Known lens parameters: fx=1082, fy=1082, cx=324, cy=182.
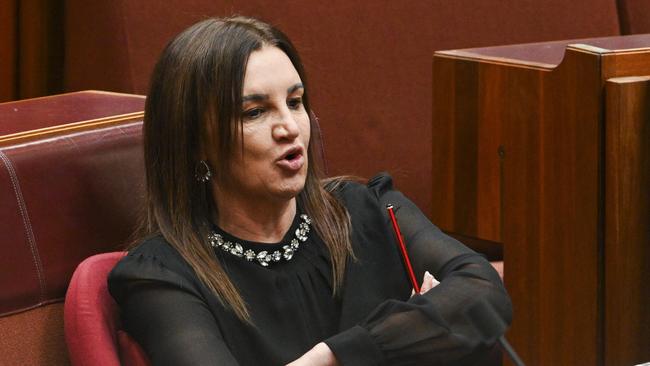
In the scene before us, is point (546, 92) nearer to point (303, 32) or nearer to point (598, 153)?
point (598, 153)

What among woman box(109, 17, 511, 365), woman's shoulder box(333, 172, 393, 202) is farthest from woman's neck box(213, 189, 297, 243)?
woman's shoulder box(333, 172, 393, 202)

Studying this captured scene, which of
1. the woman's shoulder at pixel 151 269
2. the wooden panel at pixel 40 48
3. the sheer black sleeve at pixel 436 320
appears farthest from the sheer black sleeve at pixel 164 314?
the wooden panel at pixel 40 48

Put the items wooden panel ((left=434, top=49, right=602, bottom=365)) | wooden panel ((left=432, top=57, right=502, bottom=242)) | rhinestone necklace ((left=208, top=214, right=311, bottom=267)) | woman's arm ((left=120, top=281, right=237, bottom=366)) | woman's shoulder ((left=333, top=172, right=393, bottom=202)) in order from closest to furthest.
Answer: woman's arm ((left=120, top=281, right=237, bottom=366))
rhinestone necklace ((left=208, top=214, right=311, bottom=267))
woman's shoulder ((left=333, top=172, right=393, bottom=202))
wooden panel ((left=434, top=49, right=602, bottom=365))
wooden panel ((left=432, top=57, right=502, bottom=242))

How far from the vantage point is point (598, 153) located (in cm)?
127

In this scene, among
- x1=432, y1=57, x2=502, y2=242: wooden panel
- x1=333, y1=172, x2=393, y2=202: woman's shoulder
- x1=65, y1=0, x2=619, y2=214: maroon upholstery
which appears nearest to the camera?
x1=333, y1=172, x2=393, y2=202: woman's shoulder

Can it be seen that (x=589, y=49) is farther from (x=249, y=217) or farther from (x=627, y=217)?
(x=249, y=217)

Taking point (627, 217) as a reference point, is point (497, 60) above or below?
above

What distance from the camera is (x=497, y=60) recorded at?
145 centimetres

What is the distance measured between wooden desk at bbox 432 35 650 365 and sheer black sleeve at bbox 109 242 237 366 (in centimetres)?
52

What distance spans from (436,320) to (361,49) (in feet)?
2.99

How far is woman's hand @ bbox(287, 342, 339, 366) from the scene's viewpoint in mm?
989

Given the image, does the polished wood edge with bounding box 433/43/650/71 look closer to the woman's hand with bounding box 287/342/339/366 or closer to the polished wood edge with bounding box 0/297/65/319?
the woman's hand with bounding box 287/342/339/366

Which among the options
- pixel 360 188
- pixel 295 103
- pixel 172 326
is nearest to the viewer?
pixel 172 326

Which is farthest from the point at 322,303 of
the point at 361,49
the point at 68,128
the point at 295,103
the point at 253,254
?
the point at 361,49
